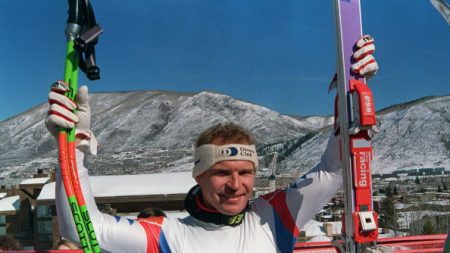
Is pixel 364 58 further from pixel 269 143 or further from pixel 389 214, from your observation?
pixel 269 143

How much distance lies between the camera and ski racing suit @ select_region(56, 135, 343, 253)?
6.37 ft

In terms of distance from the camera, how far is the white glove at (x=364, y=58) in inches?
86.5

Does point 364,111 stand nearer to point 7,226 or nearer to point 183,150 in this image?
point 7,226

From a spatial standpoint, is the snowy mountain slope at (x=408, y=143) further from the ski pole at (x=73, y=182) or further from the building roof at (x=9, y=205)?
the ski pole at (x=73, y=182)

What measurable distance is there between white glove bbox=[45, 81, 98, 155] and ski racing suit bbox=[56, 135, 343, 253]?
7 cm

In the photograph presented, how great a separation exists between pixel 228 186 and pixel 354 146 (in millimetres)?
657

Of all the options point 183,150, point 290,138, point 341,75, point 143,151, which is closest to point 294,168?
point 290,138

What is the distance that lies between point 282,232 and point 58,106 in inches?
47.1

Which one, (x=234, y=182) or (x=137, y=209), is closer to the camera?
(x=234, y=182)

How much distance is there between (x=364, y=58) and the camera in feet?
7.27

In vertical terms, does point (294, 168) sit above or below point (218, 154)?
above

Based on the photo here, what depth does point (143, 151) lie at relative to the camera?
17025 cm

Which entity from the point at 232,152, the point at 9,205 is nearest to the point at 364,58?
the point at 232,152

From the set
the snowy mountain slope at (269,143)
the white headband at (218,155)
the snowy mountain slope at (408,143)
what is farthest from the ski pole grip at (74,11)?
the snowy mountain slope at (408,143)
